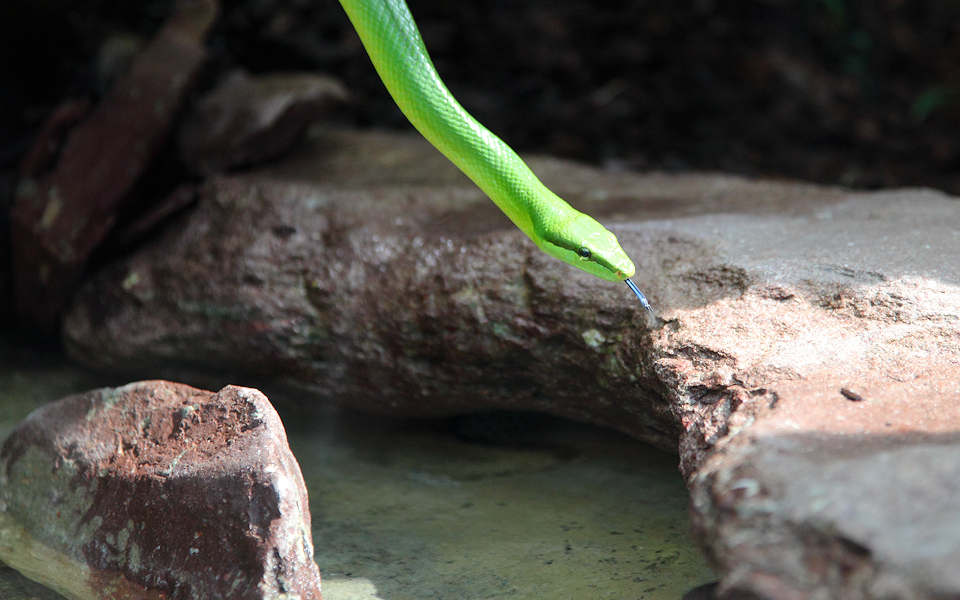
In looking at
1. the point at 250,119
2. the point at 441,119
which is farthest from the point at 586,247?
the point at 250,119

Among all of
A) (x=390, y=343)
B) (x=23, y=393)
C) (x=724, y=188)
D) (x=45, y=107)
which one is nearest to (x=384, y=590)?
(x=390, y=343)

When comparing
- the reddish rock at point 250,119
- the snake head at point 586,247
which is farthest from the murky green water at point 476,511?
the reddish rock at point 250,119

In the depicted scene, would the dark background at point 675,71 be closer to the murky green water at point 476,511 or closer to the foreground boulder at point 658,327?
the foreground boulder at point 658,327

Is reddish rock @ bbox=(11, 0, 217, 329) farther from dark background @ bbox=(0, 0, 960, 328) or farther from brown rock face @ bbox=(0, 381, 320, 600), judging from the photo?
brown rock face @ bbox=(0, 381, 320, 600)

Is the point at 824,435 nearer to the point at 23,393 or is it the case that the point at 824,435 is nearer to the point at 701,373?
the point at 701,373

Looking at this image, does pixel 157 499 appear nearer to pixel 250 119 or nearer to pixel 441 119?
pixel 441 119
